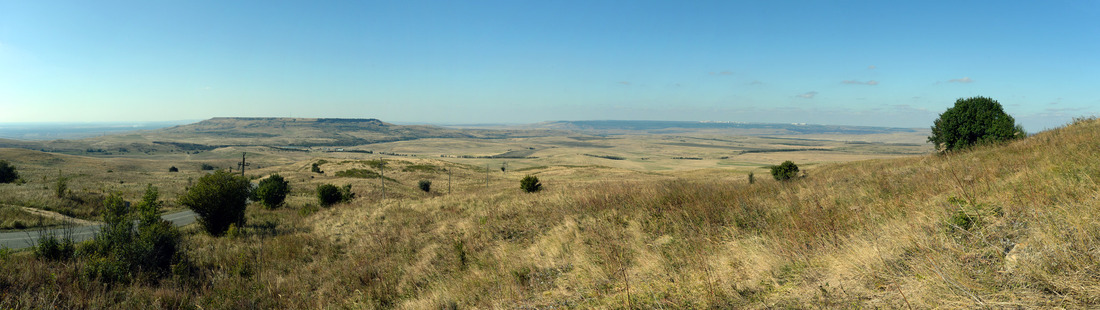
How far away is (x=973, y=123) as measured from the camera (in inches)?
1265

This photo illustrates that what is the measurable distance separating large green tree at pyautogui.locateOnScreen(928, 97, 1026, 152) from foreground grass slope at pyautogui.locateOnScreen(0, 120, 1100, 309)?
1056 inches

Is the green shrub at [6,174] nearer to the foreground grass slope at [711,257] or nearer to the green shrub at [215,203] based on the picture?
the green shrub at [215,203]

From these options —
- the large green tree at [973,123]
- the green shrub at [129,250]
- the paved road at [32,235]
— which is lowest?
the paved road at [32,235]

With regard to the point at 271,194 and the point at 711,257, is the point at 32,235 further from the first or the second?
the point at 711,257

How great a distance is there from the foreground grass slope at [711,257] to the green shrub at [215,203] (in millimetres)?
5649

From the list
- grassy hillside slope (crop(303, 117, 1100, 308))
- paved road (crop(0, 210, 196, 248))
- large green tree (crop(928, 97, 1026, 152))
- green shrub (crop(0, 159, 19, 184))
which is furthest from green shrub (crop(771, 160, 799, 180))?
green shrub (crop(0, 159, 19, 184))

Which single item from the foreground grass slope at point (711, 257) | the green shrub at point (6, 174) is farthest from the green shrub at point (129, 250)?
the green shrub at point (6, 174)

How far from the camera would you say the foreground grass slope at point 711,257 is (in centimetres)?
392

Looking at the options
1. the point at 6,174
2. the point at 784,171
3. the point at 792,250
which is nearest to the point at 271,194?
the point at 6,174

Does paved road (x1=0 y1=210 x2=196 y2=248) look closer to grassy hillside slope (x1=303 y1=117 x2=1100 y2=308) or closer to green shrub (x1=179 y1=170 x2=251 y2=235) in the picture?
green shrub (x1=179 y1=170 x2=251 y2=235)

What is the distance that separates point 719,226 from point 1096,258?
4.60 m

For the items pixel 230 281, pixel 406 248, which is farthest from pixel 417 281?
pixel 230 281

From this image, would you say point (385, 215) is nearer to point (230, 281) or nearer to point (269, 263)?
point (269, 263)

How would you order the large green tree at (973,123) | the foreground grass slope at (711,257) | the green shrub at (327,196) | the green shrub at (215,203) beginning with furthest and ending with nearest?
1. the green shrub at (327,196)
2. the large green tree at (973,123)
3. the green shrub at (215,203)
4. the foreground grass slope at (711,257)
